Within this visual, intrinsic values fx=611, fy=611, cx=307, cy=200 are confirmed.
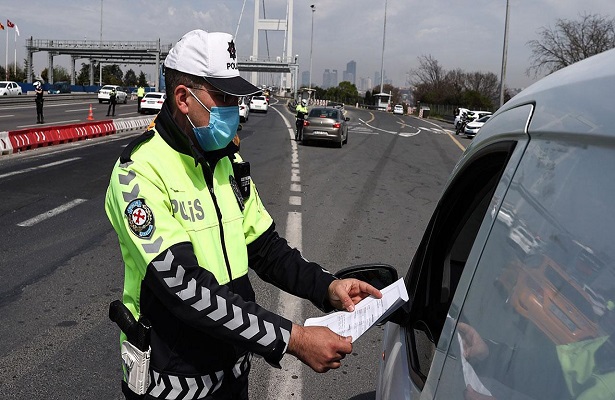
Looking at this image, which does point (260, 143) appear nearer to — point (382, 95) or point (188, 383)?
point (188, 383)

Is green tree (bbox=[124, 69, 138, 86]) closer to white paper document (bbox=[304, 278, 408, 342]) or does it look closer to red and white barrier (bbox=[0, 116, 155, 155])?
red and white barrier (bbox=[0, 116, 155, 155])

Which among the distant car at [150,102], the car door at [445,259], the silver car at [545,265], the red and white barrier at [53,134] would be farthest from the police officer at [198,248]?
the distant car at [150,102]

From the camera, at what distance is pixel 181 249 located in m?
1.84

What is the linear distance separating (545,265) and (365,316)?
0.99 metres

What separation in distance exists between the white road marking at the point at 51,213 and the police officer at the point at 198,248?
6665 mm

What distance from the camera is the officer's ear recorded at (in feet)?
6.86

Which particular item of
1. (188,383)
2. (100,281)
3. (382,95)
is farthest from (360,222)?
(382,95)

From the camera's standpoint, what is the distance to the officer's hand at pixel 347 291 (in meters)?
2.23

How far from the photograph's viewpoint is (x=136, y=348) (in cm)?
196

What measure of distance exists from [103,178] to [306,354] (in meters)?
11.1

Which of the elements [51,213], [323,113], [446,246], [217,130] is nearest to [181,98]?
[217,130]

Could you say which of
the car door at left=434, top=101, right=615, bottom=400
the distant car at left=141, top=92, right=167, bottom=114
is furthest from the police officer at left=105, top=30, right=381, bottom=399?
the distant car at left=141, top=92, right=167, bottom=114

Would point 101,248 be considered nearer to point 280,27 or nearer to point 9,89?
point 9,89

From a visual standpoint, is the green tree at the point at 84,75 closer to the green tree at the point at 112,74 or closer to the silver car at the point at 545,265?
the green tree at the point at 112,74
